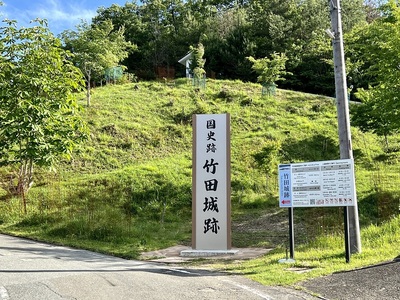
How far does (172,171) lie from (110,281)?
11.4 meters

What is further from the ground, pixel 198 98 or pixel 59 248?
pixel 198 98

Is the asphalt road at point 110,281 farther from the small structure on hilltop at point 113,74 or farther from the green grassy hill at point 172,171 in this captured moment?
the small structure on hilltop at point 113,74

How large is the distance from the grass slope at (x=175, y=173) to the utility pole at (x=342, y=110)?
0.51 m

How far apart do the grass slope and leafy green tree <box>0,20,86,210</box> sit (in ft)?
5.18

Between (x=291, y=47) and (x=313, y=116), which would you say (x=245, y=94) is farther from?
(x=291, y=47)

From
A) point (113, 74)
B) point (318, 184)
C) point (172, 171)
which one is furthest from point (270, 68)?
point (318, 184)

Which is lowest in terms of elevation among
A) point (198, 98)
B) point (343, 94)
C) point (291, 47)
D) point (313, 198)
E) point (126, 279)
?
point (126, 279)

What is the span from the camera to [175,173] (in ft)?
54.0

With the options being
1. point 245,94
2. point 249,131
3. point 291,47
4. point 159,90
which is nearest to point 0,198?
point 249,131

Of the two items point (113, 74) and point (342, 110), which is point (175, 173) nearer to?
point (342, 110)

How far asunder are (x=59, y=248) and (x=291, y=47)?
2789cm

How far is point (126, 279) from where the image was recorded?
5.44 m

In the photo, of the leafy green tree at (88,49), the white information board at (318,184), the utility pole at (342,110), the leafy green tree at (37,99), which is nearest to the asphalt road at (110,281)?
the white information board at (318,184)

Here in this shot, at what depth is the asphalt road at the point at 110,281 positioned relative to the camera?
4.58 meters
